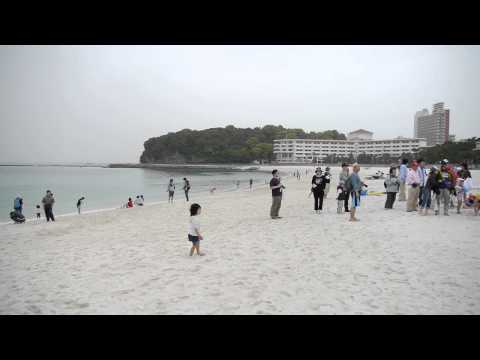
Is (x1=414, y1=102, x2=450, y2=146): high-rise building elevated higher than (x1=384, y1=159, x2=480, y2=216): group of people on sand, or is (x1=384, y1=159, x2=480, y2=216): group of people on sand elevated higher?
(x1=414, y1=102, x2=450, y2=146): high-rise building

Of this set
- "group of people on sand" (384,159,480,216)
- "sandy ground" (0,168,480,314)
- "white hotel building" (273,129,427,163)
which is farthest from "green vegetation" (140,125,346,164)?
"sandy ground" (0,168,480,314)

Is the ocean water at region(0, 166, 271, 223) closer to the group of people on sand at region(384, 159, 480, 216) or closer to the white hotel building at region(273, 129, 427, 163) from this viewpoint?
the group of people on sand at region(384, 159, 480, 216)

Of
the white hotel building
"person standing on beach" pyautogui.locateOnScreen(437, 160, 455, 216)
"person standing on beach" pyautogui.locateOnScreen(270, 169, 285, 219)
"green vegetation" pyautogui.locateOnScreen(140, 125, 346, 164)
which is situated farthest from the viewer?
"green vegetation" pyautogui.locateOnScreen(140, 125, 346, 164)

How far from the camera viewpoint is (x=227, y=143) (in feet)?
461

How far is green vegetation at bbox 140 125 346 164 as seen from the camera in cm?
13375

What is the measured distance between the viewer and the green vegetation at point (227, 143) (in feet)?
439

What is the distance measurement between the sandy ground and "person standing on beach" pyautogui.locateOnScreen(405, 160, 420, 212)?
1.27 m

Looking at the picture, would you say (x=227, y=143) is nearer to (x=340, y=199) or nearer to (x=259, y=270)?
(x=340, y=199)

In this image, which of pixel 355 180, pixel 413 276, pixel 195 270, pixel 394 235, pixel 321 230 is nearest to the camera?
pixel 413 276

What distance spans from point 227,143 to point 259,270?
13705cm
